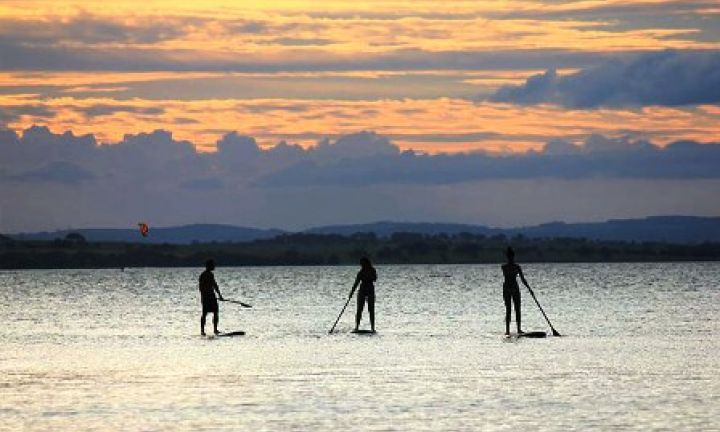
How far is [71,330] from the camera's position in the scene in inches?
1791

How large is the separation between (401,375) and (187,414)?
636cm

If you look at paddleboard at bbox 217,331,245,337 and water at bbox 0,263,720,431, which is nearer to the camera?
water at bbox 0,263,720,431

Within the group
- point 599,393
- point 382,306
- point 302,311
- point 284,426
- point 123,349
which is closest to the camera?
point 284,426

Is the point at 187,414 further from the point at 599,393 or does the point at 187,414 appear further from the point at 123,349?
the point at 123,349

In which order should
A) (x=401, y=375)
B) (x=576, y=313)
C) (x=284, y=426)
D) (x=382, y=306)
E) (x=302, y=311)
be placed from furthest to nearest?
(x=382, y=306), (x=302, y=311), (x=576, y=313), (x=401, y=375), (x=284, y=426)

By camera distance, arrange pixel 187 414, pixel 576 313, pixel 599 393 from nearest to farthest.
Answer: pixel 187 414 < pixel 599 393 < pixel 576 313

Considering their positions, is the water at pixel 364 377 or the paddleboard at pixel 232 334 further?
the paddleboard at pixel 232 334

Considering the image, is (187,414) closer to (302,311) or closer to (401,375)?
(401,375)

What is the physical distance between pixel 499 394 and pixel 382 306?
4297cm

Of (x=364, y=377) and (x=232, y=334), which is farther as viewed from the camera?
(x=232, y=334)

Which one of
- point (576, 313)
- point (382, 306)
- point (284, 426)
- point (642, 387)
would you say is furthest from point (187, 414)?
point (382, 306)

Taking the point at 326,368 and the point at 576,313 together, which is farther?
the point at 576,313

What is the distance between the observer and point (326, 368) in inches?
1120

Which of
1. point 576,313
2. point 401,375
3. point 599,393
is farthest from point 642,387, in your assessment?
point 576,313
